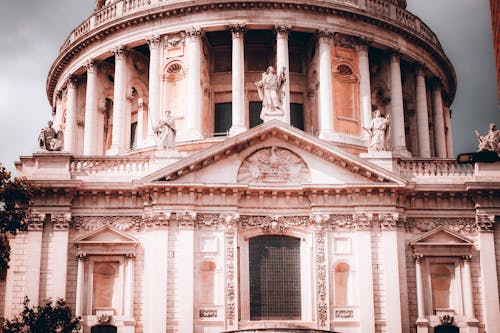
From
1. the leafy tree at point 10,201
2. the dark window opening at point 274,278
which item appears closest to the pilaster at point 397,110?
the dark window opening at point 274,278

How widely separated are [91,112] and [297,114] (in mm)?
A: 12245

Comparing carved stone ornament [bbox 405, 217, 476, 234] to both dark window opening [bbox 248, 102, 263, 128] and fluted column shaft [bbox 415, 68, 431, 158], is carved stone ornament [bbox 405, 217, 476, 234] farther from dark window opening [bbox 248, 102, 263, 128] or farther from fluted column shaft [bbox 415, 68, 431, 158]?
dark window opening [bbox 248, 102, 263, 128]

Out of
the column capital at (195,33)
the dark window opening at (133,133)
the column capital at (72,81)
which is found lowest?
the dark window opening at (133,133)

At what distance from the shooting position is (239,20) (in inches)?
1923

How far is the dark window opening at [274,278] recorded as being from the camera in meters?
36.2

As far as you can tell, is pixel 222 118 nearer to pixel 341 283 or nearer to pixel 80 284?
pixel 341 283

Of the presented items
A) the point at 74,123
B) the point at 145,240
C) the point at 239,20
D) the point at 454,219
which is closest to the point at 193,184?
the point at 145,240

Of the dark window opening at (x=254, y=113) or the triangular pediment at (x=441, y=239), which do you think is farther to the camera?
the dark window opening at (x=254, y=113)

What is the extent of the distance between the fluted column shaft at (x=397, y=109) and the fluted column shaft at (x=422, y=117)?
1620 millimetres

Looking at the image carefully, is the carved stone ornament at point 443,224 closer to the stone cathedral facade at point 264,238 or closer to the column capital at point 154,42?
the stone cathedral facade at point 264,238

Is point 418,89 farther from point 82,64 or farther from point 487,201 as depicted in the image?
point 82,64

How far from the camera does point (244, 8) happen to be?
49000 mm

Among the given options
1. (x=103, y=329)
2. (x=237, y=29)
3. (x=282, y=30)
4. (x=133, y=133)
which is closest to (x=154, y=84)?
(x=133, y=133)

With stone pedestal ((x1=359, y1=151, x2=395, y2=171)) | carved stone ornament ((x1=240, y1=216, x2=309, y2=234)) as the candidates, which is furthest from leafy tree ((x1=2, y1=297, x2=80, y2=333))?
stone pedestal ((x1=359, y1=151, x2=395, y2=171))
